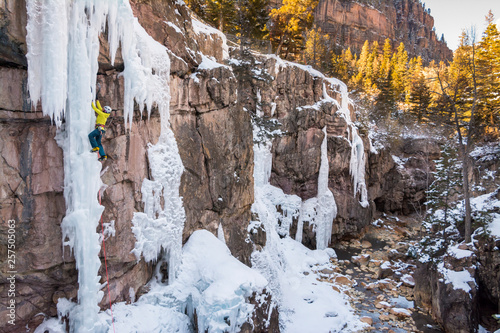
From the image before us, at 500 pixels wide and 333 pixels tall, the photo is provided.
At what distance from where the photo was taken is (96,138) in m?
5.71

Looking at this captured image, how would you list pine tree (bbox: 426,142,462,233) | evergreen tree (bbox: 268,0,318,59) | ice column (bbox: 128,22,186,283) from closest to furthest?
1. ice column (bbox: 128,22,186,283)
2. pine tree (bbox: 426,142,462,233)
3. evergreen tree (bbox: 268,0,318,59)

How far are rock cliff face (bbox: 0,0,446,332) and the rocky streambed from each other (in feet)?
18.5

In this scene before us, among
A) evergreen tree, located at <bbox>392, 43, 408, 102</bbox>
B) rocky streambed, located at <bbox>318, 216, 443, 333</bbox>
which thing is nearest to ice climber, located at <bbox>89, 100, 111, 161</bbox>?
rocky streambed, located at <bbox>318, 216, 443, 333</bbox>

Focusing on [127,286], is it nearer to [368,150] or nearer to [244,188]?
[244,188]

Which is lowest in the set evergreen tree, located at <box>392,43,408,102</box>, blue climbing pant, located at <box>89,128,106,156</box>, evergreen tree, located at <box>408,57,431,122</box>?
blue climbing pant, located at <box>89,128,106,156</box>

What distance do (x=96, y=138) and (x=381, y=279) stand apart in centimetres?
1448

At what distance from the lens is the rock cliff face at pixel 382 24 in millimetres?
56125

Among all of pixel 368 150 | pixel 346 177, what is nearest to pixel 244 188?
pixel 346 177

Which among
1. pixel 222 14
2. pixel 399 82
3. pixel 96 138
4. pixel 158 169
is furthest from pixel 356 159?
pixel 399 82

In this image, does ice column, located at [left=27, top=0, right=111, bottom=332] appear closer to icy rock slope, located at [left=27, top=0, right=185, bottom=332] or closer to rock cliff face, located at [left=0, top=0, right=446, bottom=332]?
icy rock slope, located at [left=27, top=0, right=185, bottom=332]

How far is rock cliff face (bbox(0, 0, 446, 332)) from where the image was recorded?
5168mm

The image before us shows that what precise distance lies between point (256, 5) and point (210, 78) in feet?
49.6

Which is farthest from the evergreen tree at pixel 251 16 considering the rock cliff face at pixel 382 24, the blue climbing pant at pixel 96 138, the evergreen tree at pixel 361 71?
the rock cliff face at pixel 382 24

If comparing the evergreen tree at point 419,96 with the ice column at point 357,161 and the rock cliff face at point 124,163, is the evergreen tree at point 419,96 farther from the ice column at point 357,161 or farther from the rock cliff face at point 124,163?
the rock cliff face at point 124,163
